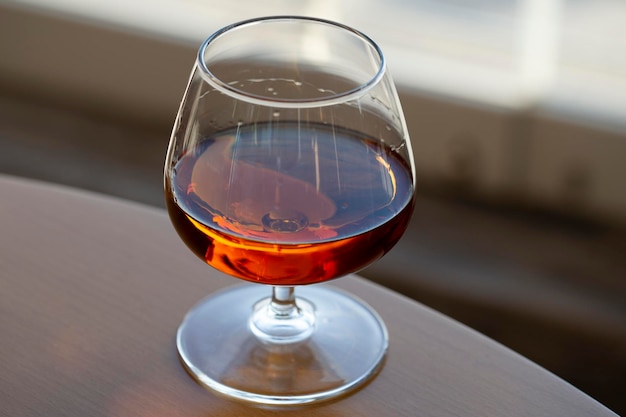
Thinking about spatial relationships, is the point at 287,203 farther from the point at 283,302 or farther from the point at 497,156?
the point at 497,156

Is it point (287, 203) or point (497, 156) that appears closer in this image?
point (287, 203)

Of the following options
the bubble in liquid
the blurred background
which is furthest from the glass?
the blurred background

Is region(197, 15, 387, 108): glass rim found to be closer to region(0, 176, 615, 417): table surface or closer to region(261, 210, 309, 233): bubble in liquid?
region(261, 210, 309, 233): bubble in liquid

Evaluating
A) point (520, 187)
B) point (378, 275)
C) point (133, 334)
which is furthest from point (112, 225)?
point (520, 187)

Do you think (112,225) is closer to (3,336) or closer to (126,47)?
(3,336)

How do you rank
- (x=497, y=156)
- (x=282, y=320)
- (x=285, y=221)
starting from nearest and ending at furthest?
(x=285, y=221), (x=282, y=320), (x=497, y=156)

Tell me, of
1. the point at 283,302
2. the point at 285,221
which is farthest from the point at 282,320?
the point at 285,221
